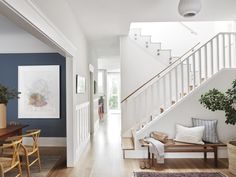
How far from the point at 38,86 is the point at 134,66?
252cm

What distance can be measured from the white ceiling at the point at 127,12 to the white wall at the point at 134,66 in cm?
61

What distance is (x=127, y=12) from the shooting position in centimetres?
416

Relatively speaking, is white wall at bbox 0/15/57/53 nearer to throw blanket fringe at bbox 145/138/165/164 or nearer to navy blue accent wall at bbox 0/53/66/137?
navy blue accent wall at bbox 0/53/66/137

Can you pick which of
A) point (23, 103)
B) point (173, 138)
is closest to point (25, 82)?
point (23, 103)

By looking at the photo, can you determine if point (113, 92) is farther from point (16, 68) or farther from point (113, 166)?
point (113, 166)

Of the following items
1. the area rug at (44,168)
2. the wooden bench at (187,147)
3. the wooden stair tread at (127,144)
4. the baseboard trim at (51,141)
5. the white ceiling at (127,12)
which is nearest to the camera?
the area rug at (44,168)

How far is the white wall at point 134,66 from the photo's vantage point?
5785 mm

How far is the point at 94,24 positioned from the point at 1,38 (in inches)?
97.5

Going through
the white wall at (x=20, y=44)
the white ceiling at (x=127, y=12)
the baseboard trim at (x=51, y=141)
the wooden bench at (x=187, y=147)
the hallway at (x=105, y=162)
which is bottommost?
the hallway at (x=105, y=162)

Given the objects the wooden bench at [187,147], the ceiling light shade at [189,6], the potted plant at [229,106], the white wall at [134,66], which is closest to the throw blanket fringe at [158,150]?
the wooden bench at [187,147]

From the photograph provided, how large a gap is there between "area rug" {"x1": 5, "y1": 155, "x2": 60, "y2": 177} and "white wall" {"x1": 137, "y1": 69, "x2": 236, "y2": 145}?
1.85 metres

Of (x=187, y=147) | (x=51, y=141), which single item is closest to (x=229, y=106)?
(x=187, y=147)

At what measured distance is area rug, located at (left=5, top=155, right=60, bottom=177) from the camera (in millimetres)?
3621

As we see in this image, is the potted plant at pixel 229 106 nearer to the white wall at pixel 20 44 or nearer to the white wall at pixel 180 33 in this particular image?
the white wall at pixel 180 33
